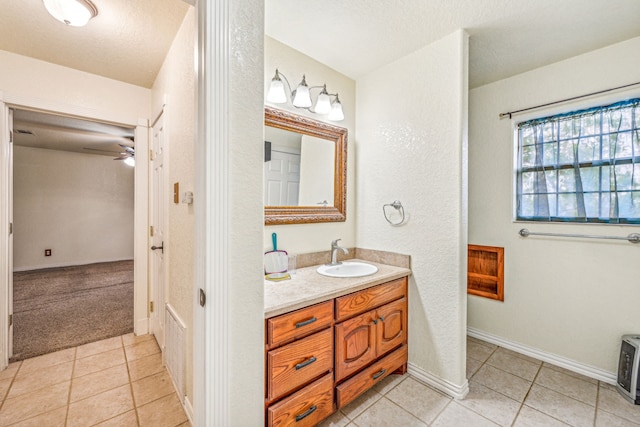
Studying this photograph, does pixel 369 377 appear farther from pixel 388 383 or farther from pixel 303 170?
pixel 303 170

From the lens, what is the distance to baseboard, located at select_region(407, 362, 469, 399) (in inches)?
69.4

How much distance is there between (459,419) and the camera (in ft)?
5.16

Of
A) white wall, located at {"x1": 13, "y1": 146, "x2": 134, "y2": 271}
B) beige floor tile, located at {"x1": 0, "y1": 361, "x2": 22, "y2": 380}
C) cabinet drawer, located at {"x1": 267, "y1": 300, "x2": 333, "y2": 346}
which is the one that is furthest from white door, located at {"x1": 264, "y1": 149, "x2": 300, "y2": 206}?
white wall, located at {"x1": 13, "y1": 146, "x2": 134, "y2": 271}

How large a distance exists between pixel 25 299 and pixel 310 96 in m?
4.28

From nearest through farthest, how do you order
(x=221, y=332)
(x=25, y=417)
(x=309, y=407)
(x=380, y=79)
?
(x=221, y=332) < (x=309, y=407) < (x=25, y=417) < (x=380, y=79)

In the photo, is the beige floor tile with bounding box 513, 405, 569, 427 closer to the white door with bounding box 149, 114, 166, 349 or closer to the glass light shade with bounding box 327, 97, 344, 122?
the glass light shade with bounding box 327, 97, 344, 122

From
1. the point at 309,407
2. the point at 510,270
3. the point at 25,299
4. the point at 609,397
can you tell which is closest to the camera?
the point at 309,407

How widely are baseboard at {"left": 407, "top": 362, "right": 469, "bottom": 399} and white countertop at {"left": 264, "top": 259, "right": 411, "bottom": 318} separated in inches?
27.3

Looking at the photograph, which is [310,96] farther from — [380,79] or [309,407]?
[309,407]

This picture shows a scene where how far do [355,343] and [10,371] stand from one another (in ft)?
8.20

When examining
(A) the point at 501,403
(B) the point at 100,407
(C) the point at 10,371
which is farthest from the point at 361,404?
(C) the point at 10,371

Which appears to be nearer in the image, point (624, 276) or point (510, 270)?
point (624, 276)

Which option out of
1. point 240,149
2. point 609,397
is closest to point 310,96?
point 240,149

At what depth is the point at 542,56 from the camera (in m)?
2.04
